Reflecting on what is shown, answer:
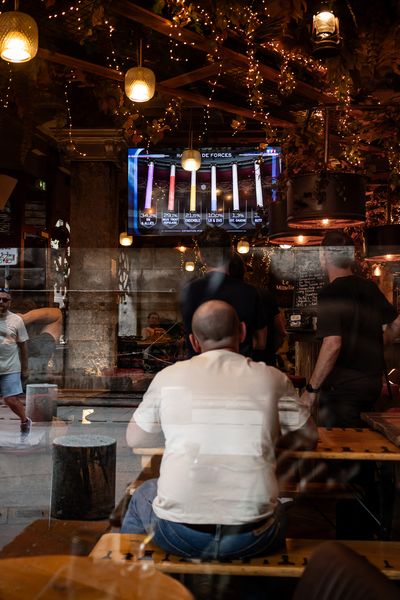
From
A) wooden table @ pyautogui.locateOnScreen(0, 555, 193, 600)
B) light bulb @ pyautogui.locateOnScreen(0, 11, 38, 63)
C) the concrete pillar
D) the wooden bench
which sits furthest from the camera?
the concrete pillar

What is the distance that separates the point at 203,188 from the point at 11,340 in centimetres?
228

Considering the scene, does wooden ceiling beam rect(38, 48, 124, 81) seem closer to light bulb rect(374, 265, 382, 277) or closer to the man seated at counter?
light bulb rect(374, 265, 382, 277)

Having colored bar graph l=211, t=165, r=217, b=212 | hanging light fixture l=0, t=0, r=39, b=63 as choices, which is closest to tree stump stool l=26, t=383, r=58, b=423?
colored bar graph l=211, t=165, r=217, b=212

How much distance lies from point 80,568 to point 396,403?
3.50 metres

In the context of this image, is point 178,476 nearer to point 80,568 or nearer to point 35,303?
point 80,568

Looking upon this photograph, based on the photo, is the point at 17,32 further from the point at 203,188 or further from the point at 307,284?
the point at 307,284

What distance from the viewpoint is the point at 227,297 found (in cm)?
318

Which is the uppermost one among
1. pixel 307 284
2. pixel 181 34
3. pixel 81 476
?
pixel 181 34

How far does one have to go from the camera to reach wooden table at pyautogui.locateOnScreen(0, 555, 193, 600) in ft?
5.32

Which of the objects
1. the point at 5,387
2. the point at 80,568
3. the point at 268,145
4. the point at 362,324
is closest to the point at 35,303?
the point at 5,387

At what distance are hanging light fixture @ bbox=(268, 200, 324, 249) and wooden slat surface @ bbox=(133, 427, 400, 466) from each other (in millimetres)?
2371

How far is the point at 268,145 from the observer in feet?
20.8

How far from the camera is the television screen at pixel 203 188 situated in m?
6.35

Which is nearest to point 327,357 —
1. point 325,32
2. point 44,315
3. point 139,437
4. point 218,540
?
point 139,437
